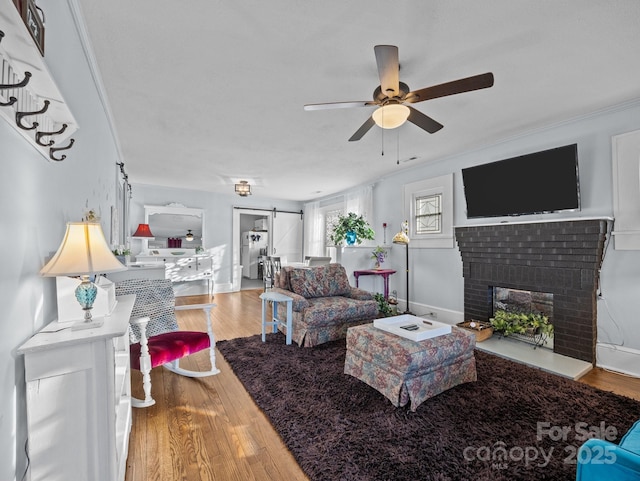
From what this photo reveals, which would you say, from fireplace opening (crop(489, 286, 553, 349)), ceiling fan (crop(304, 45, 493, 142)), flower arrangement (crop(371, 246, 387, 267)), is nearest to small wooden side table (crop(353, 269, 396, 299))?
flower arrangement (crop(371, 246, 387, 267))

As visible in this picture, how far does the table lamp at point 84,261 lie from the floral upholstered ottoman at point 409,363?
182 centimetres

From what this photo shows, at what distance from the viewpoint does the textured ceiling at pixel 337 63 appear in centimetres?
168

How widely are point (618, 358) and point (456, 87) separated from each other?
3013 mm

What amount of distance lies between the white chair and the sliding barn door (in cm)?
512

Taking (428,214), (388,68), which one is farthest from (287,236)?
(388,68)

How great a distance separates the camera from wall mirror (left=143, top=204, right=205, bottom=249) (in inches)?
253

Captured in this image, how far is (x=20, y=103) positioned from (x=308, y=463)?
2016mm

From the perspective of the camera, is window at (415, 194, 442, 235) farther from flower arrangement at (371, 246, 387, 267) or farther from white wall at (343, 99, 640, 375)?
flower arrangement at (371, 246, 387, 267)

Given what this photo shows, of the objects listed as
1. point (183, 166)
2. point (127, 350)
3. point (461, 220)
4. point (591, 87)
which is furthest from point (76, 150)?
point (461, 220)

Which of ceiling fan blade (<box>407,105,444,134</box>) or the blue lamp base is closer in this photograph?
the blue lamp base

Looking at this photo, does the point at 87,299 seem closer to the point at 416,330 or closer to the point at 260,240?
the point at 416,330

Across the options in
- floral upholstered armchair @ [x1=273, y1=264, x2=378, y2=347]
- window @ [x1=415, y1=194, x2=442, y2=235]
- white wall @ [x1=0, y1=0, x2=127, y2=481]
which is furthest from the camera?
window @ [x1=415, y1=194, x2=442, y2=235]

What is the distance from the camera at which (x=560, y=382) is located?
252 centimetres

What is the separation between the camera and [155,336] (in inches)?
98.3
